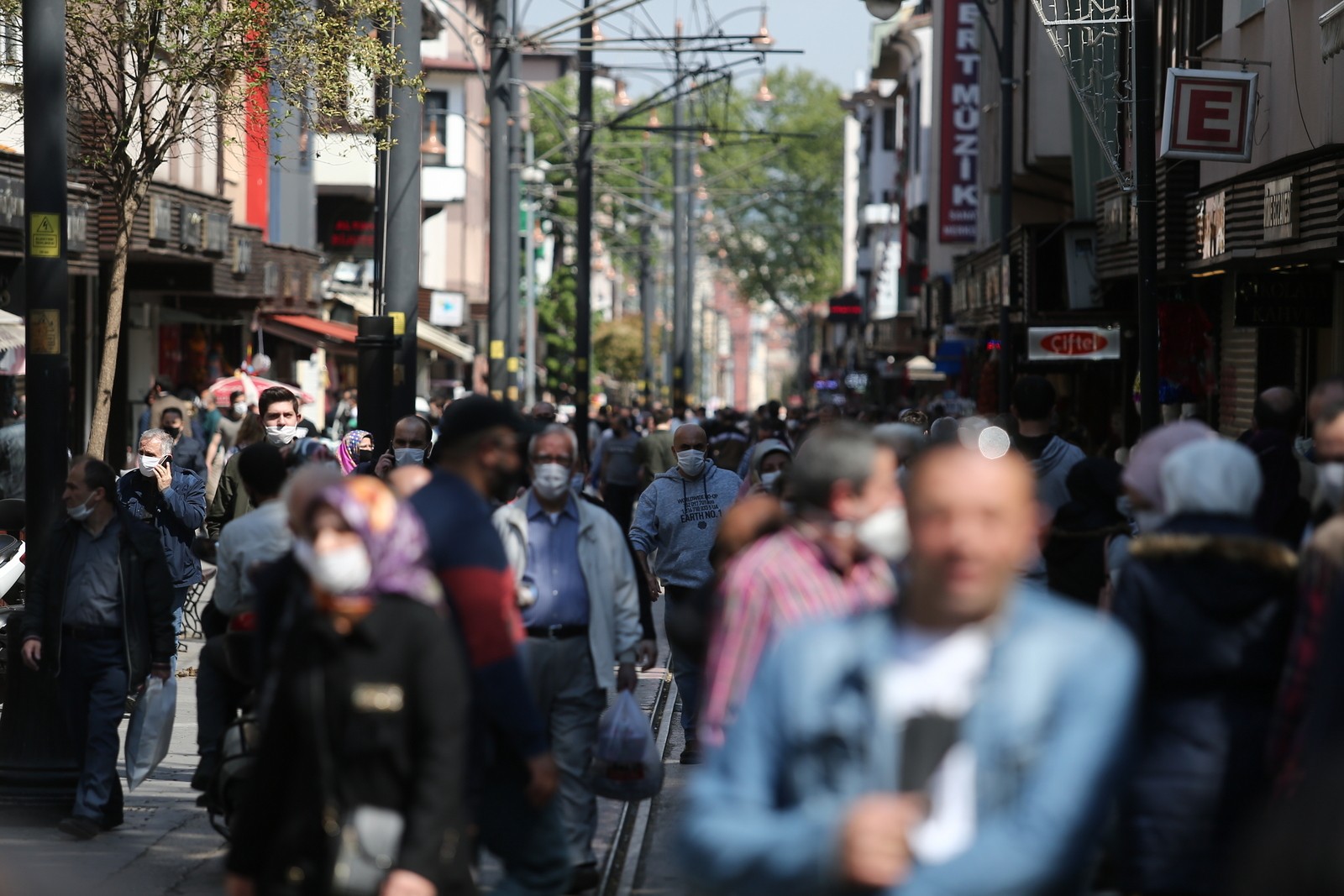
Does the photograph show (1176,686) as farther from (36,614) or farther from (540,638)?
(36,614)

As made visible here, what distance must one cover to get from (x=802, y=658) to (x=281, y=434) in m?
9.12

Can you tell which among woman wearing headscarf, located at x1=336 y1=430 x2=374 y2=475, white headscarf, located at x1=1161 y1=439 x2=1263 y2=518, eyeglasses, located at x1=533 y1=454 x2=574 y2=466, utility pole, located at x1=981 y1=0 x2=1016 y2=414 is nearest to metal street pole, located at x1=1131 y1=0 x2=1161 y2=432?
woman wearing headscarf, located at x1=336 y1=430 x2=374 y2=475

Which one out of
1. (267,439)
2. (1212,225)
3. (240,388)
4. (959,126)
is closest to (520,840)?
(267,439)

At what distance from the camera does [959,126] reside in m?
38.3

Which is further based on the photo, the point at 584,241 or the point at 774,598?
the point at 584,241

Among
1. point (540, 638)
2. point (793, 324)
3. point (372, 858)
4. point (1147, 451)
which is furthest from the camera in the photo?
point (793, 324)

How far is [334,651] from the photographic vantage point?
4641mm

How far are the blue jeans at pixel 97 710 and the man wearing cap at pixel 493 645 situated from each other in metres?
3.56

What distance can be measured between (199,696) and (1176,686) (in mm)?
4426

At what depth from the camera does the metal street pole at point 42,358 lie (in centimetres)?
959

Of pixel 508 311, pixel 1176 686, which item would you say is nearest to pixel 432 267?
pixel 508 311

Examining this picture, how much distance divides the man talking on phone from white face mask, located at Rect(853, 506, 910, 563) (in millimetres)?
7803

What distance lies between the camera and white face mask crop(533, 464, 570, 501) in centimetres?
746

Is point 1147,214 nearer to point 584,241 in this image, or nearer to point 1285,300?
point 1285,300
